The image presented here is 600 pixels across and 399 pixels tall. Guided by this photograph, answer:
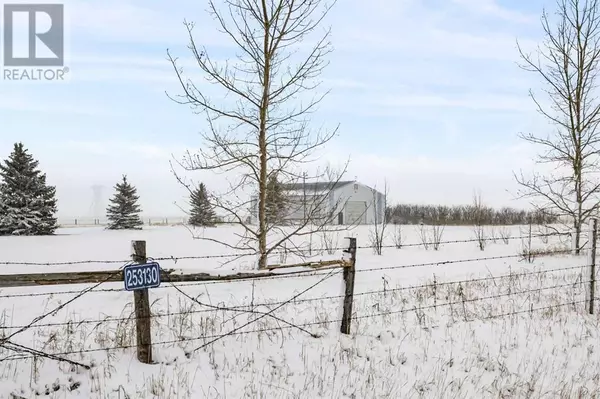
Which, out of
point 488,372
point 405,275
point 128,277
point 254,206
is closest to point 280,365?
point 128,277

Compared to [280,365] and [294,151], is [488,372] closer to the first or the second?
[280,365]

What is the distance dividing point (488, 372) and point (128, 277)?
172 inches

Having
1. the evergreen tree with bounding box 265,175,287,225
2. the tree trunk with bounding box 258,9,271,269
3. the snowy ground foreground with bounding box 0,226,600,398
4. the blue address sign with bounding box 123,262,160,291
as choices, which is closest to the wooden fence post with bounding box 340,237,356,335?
the snowy ground foreground with bounding box 0,226,600,398

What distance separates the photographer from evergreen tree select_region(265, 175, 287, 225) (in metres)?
11.3

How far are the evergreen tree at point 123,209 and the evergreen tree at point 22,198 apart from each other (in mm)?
8314

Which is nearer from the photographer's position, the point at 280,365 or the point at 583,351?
the point at 280,365

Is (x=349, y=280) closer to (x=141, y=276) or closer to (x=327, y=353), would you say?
(x=327, y=353)

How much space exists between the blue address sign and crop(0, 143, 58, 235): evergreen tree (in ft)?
101

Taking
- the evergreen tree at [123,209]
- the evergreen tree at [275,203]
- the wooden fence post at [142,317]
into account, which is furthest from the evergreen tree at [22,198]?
the wooden fence post at [142,317]

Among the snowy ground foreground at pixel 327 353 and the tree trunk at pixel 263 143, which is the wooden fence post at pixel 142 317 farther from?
the tree trunk at pixel 263 143

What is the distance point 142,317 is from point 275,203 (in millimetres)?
7008

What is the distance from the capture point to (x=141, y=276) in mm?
4707

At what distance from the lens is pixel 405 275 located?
13031mm

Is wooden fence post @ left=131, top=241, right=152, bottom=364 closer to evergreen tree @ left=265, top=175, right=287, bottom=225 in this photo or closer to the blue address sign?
the blue address sign
